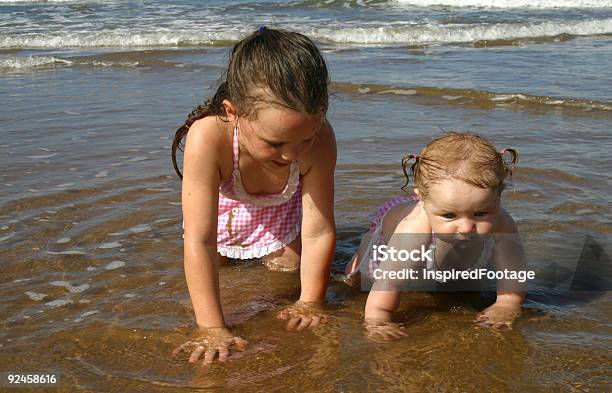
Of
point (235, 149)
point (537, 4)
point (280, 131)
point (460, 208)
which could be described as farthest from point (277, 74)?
point (537, 4)

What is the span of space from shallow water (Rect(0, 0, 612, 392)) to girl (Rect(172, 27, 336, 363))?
12cm

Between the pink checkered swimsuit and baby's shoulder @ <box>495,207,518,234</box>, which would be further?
the pink checkered swimsuit

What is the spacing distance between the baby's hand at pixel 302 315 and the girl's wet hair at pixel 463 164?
0.64m

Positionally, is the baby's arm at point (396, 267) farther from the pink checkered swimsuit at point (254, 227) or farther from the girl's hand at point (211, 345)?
the pink checkered swimsuit at point (254, 227)

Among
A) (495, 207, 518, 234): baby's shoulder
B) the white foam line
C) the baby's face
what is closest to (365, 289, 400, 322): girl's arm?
the baby's face

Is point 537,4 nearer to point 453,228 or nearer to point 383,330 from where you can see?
point 453,228

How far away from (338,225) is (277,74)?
1762 mm

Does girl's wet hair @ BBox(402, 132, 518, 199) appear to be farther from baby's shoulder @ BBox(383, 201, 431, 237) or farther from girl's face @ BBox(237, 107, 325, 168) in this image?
girl's face @ BBox(237, 107, 325, 168)

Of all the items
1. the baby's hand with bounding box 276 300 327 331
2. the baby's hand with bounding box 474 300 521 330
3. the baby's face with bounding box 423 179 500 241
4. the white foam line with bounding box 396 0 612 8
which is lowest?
the baby's hand with bounding box 276 300 327 331

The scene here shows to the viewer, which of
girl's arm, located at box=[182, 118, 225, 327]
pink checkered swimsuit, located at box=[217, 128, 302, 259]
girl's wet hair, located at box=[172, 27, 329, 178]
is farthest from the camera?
pink checkered swimsuit, located at box=[217, 128, 302, 259]

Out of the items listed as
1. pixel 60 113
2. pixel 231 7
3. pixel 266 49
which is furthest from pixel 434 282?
pixel 231 7

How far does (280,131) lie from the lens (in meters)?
2.57

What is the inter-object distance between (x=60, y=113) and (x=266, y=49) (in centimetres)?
447

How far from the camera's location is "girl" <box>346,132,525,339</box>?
9.25ft
